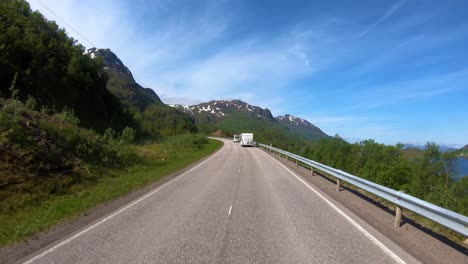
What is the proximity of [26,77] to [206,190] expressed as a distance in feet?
130

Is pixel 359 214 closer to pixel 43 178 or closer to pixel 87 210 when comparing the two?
pixel 87 210

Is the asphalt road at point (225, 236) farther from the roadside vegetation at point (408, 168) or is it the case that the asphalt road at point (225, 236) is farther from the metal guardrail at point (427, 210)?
the roadside vegetation at point (408, 168)

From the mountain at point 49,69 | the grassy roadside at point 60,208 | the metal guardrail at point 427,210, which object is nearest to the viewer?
the metal guardrail at point 427,210

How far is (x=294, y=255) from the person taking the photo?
17.0 ft

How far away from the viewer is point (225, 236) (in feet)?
20.1

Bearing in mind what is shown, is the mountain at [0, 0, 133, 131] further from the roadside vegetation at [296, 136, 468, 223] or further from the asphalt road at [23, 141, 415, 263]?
the roadside vegetation at [296, 136, 468, 223]

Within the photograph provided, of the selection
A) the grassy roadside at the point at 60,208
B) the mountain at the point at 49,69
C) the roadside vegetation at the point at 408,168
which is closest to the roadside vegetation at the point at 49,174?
the grassy roadside at the point at 60,208

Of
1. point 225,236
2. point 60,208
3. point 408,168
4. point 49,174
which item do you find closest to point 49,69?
point 49,174

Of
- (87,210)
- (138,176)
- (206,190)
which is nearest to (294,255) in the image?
(87,210)

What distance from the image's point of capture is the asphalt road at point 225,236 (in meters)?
5.11

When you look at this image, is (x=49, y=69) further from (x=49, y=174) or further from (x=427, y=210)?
(x=427, y=210)

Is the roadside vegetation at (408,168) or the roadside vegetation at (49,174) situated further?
the roadside vegetation at (408,168)

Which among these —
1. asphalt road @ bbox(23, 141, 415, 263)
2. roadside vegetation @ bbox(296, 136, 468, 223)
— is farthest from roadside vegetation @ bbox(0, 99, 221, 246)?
roadside vegetation @ bbox(296, 136, 468, 223)

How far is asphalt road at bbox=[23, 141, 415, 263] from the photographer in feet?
16.8
